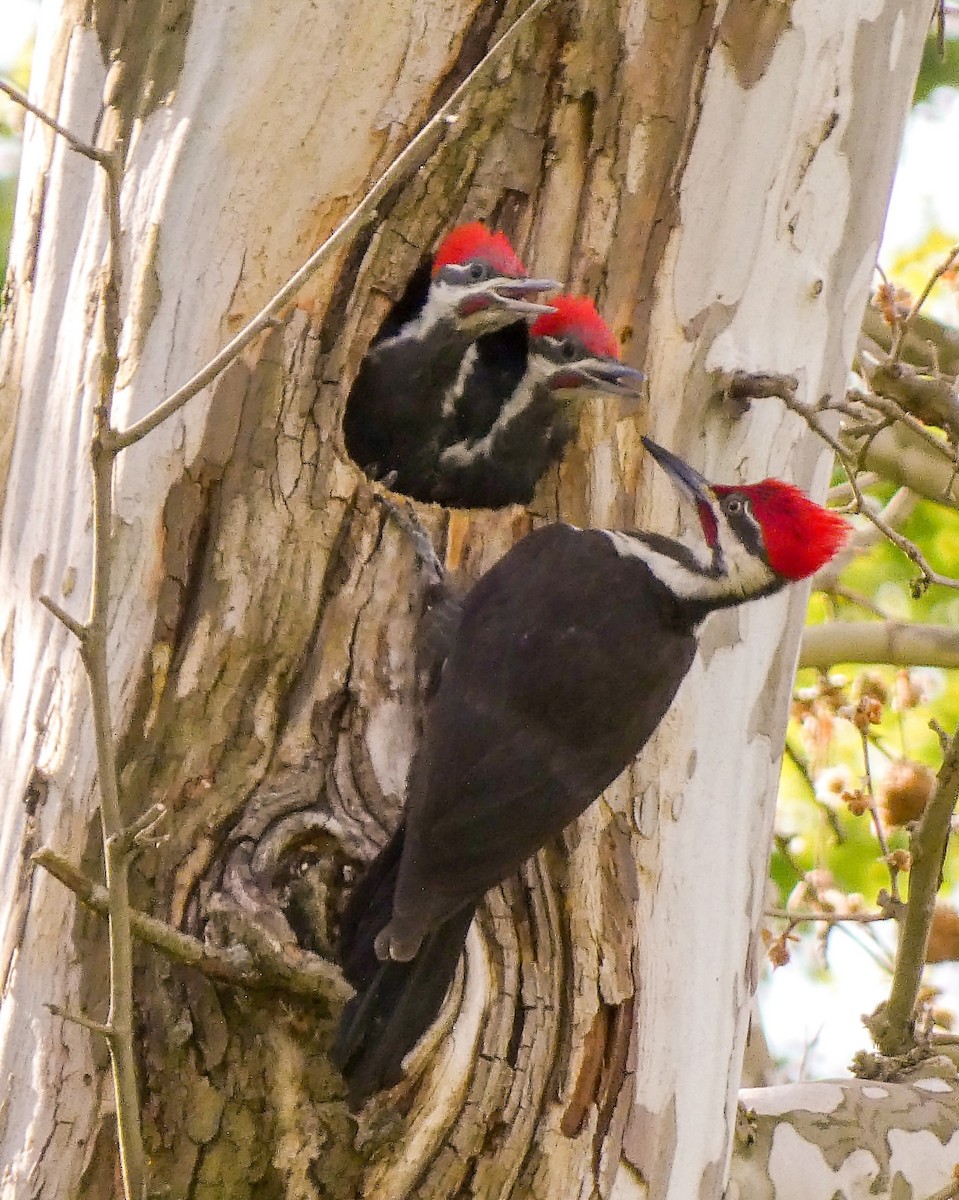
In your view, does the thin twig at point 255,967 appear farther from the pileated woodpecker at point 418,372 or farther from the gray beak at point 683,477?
the pileated woodpecker at point 418,372

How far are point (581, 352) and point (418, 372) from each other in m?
0.83

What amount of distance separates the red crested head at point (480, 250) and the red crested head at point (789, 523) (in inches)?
23.3

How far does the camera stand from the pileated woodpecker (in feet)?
10.4

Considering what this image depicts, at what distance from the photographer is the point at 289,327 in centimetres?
247

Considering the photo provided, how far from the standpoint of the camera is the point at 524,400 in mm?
3477

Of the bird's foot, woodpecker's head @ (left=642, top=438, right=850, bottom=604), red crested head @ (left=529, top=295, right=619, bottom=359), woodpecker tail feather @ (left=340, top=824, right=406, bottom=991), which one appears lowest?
woodpecker tail feather @ (left=340, top=824, right=406, bottom=991)

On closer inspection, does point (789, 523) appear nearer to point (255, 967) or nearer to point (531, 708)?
point (531, 708)

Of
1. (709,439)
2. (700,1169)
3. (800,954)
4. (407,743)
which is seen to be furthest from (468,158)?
(800,954)

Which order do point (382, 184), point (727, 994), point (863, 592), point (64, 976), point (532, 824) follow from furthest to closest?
point (863, 592) → point (727, 994) → point (532, 824) → point (64, 976) → point (382, 184)

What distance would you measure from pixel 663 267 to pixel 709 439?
12.3 inches

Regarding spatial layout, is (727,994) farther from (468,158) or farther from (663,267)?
(468,158)

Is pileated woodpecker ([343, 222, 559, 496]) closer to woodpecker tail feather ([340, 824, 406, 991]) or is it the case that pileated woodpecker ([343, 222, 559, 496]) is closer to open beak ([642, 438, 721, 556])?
open beak ([642, 438, 721, 556])

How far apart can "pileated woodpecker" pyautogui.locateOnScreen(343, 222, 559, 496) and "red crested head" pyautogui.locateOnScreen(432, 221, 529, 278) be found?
0.40 feet

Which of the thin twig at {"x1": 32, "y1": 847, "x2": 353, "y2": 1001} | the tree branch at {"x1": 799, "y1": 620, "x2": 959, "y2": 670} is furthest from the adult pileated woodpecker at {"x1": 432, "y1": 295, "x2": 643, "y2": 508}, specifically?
the thin twig at {"x1": 32, "y1": 847, "x2": 353, "y2": 1001}
